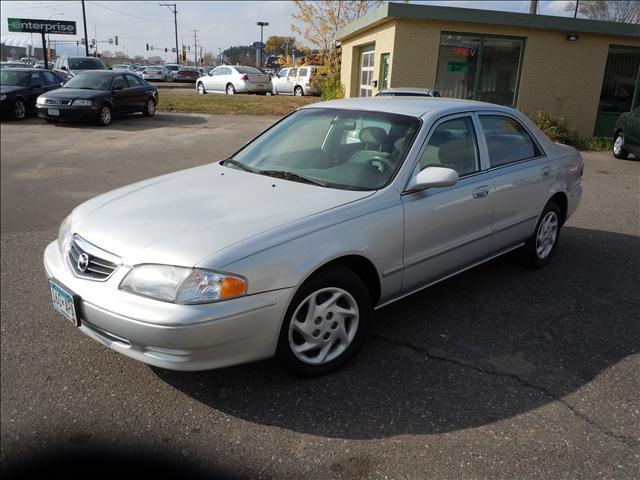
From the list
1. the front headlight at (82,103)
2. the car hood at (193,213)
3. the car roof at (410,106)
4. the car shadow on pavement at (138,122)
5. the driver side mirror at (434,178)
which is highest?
the car roof at (410,106)

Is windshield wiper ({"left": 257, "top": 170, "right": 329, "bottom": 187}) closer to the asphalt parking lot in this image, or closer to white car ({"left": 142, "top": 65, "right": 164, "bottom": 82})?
the asphalt parking lot

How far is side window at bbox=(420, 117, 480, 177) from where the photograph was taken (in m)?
3.71

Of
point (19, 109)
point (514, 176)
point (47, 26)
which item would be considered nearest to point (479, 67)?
point (514, 176)

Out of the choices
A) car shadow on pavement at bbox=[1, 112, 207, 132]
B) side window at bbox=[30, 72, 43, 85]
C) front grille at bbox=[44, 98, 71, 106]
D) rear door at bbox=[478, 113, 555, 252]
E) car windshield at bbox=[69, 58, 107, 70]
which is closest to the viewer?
rear door at bbox=[478, 113, 555, 252]

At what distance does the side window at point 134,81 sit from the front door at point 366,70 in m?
6.61

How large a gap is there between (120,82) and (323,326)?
13999mm

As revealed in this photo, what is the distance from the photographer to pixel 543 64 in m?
14.1

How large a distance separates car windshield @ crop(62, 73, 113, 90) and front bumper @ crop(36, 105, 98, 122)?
1.13m

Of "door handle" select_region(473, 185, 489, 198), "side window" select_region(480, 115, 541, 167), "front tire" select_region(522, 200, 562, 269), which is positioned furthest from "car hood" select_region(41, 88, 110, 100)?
"door handle" select_region(473, 185, 489, 198)

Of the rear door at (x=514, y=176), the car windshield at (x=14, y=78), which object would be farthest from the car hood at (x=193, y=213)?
the car windshield at (x=14, y=78)

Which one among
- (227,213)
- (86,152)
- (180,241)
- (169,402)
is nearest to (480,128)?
(227,213)

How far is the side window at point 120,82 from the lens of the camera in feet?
48.6

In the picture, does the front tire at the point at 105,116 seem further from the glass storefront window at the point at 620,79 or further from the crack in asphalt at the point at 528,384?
the glass storefront window at the point at 620,79

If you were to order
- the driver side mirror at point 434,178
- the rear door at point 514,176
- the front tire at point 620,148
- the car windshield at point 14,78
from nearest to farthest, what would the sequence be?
the driver side mirror at point 434,178, the rear door at point 514,176, the front tire at point 620,148, the car windshield at point 14,78
